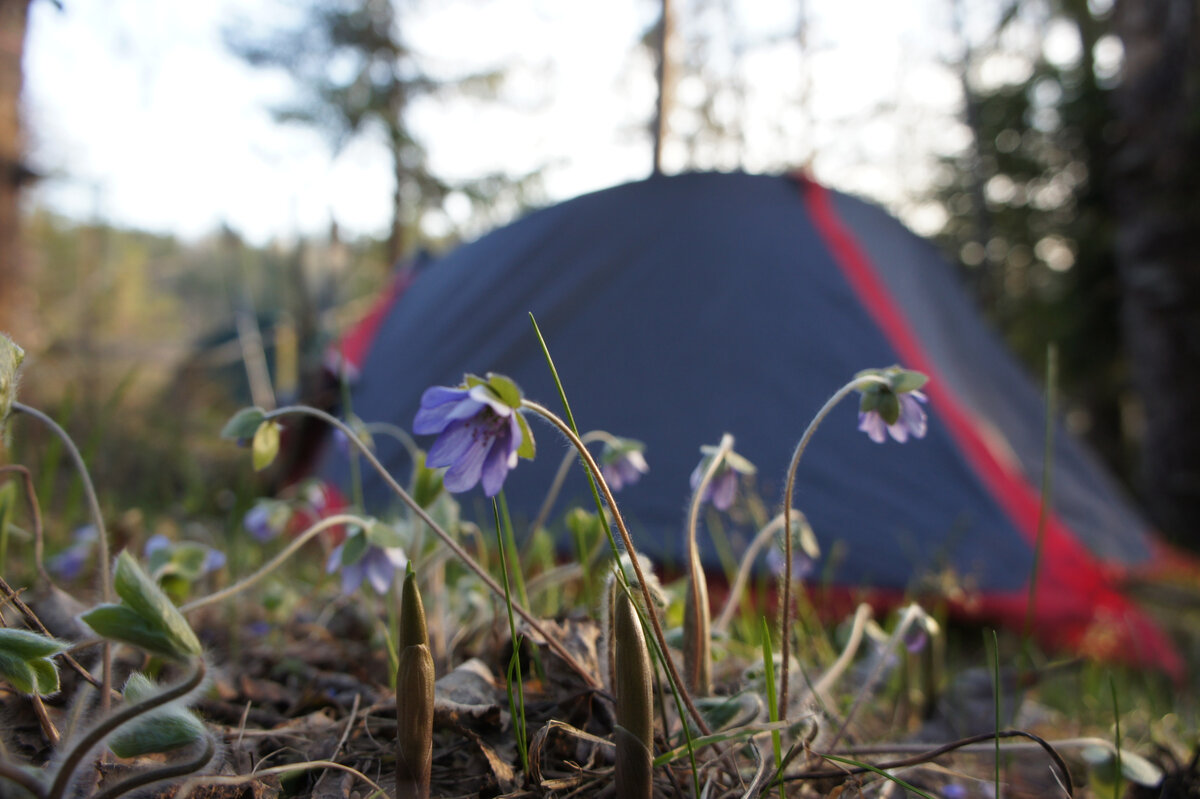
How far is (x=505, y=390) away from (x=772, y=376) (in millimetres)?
1905

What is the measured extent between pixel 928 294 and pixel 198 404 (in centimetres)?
683

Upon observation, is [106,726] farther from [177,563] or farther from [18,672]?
[177,563]

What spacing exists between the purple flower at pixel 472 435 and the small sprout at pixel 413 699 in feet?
0.34

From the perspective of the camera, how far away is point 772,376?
2375 millimetres

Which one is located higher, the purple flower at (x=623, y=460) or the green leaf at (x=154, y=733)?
the purple flower at (x=623, y=460)

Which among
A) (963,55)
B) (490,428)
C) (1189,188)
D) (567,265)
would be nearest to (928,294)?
(567,265)

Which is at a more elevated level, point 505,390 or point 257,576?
point 505,390

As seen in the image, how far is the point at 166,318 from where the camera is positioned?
82.9 ft

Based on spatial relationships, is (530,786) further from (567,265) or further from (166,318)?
(166,318)

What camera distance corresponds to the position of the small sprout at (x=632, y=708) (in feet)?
1.77

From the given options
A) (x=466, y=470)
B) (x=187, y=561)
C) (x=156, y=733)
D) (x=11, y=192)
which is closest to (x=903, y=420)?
(x=466, y=470)

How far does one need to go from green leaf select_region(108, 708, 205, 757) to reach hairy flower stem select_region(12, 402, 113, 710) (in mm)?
179

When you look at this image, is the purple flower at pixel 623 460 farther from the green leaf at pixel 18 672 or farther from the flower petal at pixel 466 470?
the green leaf at pixel 18 672

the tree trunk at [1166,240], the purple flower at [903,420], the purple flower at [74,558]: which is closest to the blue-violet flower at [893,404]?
the purple flower at [903,420]
